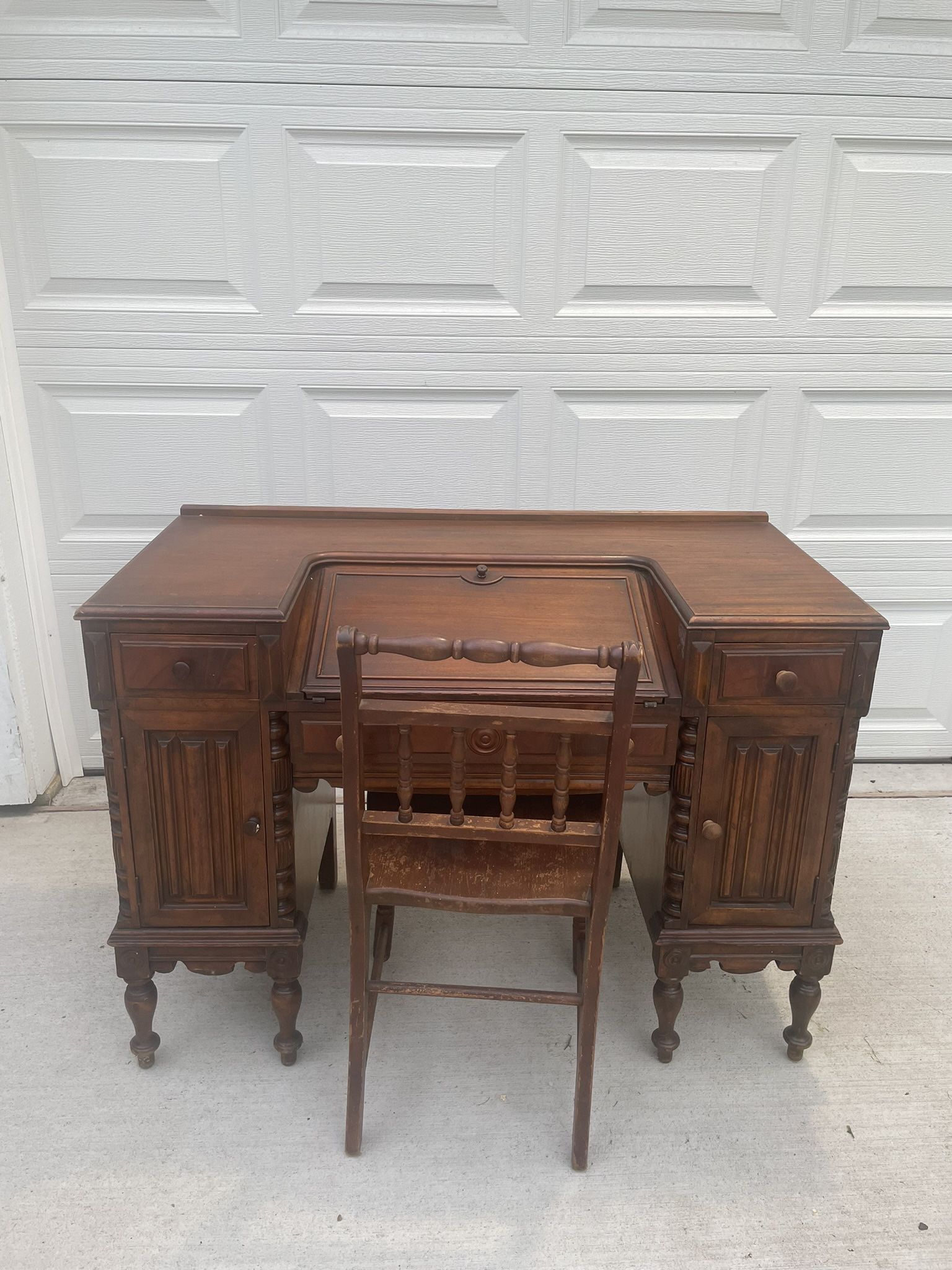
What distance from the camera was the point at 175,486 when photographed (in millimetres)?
2479

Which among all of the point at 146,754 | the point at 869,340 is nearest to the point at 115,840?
the point at 146,754

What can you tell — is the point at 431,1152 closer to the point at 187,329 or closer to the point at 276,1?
the point at 187,329

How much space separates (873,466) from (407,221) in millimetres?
1513

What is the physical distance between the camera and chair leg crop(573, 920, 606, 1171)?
147 cm

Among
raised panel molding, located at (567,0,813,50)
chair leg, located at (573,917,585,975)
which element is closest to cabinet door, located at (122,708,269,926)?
chair leg, located at (573,917,585,975)

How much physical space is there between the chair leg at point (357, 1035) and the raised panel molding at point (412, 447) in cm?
133

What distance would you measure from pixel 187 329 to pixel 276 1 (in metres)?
0.82

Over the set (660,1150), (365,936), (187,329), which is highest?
(187,329)

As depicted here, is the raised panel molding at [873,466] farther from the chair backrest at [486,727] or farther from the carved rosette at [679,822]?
the chair backrest at [486,727]

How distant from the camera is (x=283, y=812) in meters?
1.63

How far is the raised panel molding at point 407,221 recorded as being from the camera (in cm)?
224

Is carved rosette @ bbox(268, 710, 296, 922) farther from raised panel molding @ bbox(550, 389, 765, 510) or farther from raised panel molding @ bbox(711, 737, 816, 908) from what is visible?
raised panel molding @ bbox(550, 389, 765, 510)

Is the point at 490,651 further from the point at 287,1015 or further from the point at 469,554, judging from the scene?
the point at 287,1015

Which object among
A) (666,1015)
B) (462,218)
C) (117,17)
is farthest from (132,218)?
(666,1015)
